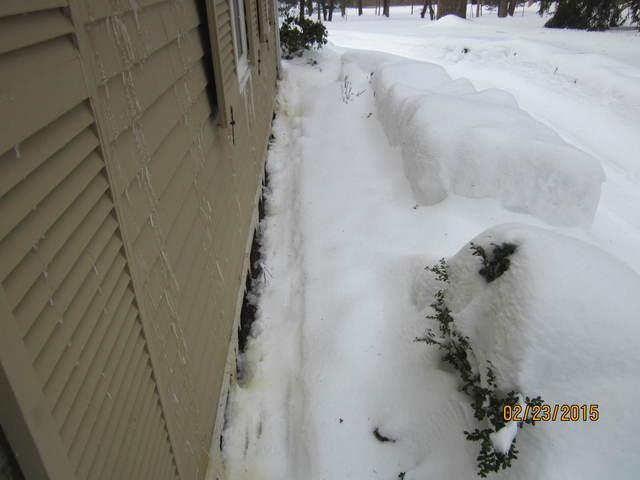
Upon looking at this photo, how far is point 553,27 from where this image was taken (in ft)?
54.0

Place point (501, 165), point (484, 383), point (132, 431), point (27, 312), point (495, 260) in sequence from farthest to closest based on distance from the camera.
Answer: point (501, 165)
point (495, 260)
point (484, 383)
point (132, 431)
point (27, 312)

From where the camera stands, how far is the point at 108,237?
3.72 ft

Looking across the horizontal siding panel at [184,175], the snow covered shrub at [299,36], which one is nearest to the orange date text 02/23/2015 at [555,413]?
the horizontal siding panel at [184,175]

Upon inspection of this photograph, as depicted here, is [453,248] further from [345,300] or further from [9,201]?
[9,201]

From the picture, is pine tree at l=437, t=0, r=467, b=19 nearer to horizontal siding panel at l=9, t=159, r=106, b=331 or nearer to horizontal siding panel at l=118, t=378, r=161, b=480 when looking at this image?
horizontal siding panel at l=118, t=378, r=161, b=480

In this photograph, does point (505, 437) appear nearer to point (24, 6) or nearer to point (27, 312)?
point (27, 312)

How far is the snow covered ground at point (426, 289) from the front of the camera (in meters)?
1.92

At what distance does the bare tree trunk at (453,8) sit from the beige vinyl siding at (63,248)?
20.5 m

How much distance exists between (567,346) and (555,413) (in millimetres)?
280

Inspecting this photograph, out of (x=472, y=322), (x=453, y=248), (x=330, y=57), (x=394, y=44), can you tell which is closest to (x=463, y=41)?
(x=394, y=44)

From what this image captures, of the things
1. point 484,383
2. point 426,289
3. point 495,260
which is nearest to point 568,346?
point 484,383

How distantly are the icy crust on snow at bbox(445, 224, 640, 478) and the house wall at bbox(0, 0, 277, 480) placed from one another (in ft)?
4.52

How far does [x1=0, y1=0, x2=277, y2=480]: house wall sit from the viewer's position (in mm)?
758

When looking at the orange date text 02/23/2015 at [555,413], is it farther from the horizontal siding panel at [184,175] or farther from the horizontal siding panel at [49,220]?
the horizontal siding panel at [49,220]
